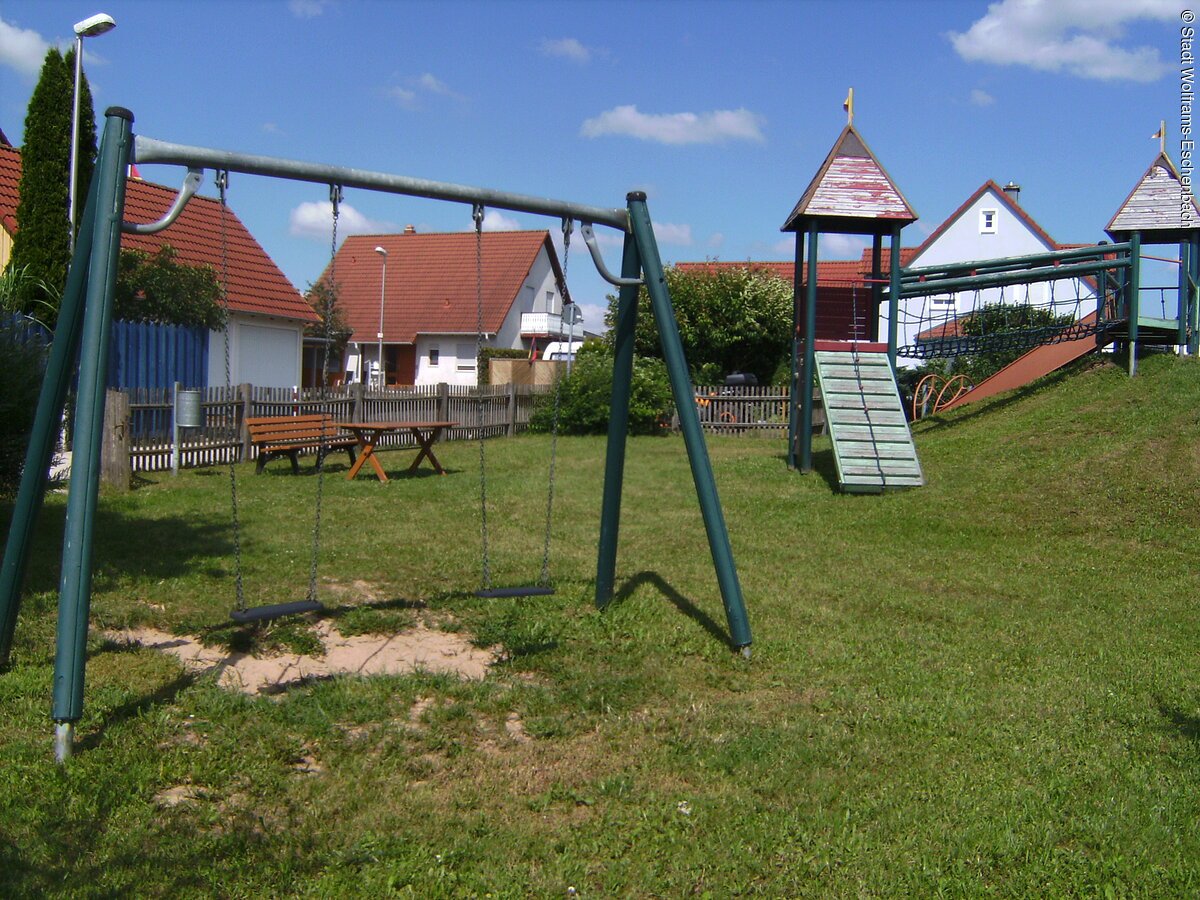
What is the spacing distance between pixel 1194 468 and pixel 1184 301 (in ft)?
20.2

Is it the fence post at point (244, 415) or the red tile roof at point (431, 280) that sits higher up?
the red tile roof at point (431, 280)

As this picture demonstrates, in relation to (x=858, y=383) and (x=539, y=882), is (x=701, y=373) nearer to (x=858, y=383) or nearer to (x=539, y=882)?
(x=858, y=383)

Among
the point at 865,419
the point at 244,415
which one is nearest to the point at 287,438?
the point at 244,415

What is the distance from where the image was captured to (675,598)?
7.68m

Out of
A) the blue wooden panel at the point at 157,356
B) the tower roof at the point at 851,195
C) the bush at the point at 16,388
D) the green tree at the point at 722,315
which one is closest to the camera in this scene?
the bush at the point at 16,388

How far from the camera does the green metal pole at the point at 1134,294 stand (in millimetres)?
15500

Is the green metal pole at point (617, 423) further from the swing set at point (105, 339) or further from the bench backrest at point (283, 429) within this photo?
the bench backrest at point (283, 429)

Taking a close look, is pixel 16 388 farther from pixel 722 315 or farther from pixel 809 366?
pixel 722 315

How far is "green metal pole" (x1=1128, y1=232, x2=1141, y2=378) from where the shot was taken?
15500 millimetres

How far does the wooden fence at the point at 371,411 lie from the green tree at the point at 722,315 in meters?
5.56

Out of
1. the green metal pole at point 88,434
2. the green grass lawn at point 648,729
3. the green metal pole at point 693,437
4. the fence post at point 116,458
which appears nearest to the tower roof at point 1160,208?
the green grass lawn at point 648,729

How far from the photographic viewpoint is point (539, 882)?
367 centimetres

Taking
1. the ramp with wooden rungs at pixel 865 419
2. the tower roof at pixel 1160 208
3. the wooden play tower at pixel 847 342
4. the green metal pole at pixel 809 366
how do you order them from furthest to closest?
1. the tower roof at pixel 1160 208
2. the green metal pole at pixel 809 366
3. the wooden play tower at pixel 847 342
4. the ramp with wooden rungs at pixel 865 419

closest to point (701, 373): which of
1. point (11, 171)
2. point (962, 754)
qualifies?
point (11, 171)
